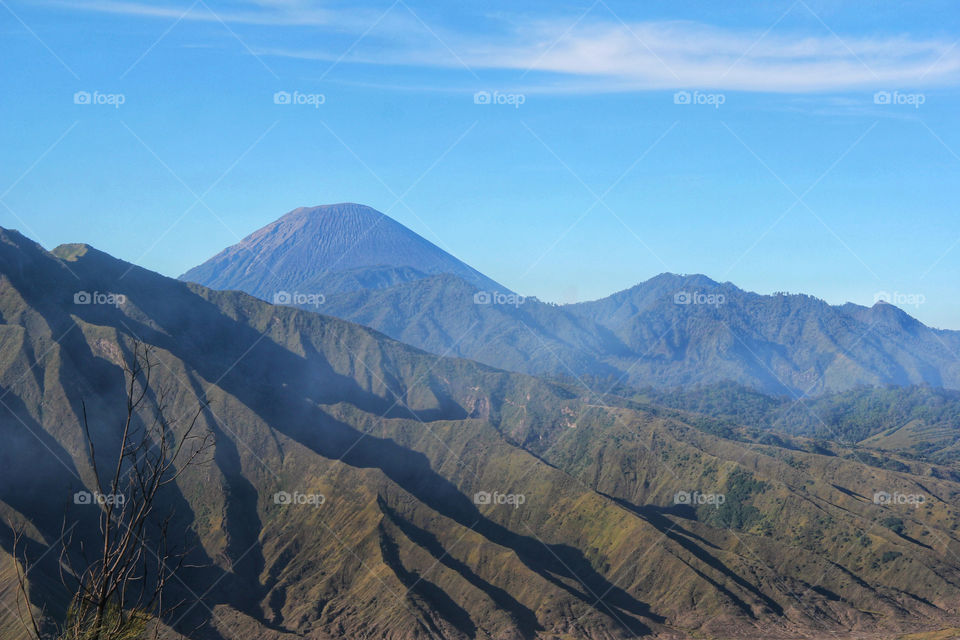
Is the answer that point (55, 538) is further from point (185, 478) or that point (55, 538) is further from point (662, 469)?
point (662, 469)

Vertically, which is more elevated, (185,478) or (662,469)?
(662,469)

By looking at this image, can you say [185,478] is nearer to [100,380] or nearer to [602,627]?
[100,380]

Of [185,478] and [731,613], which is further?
[185,478]

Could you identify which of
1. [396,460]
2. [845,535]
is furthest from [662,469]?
[396,460]

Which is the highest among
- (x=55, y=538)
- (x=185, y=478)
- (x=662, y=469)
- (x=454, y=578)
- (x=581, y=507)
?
(x=662, y=469)

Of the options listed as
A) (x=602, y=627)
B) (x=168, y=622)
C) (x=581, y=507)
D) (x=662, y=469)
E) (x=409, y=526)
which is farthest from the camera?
(x=662, y=469)

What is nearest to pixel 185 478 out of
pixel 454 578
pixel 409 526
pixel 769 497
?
pixel 409 526

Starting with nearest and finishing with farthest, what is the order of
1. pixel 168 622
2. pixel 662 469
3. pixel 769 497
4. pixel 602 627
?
1. pixel 168 622
2. pixel 602 627
3. pixel 769 497
4. pixel 662 469
